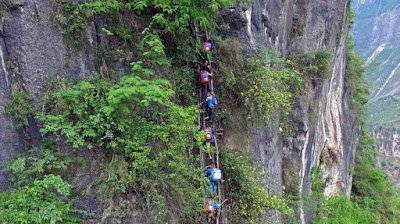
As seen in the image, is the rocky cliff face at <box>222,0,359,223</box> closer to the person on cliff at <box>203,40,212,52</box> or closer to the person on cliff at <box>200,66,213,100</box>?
the person on cliff at <box>203,40,212,52</box>

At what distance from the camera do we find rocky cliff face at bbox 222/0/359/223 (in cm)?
711

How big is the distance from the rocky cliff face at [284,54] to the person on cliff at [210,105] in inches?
44.5

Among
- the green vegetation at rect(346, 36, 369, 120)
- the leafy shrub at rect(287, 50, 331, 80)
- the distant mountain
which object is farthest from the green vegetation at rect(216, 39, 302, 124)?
the distant mountain

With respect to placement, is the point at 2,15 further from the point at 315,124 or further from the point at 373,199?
the point at 373,199

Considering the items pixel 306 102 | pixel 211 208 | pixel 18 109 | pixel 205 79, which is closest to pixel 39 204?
pixel 18 109

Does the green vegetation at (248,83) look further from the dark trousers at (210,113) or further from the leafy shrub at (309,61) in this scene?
the leafy shrub at (309,61)

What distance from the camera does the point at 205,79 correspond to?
236 inches

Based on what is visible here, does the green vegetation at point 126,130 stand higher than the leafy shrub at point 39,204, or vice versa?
the green vegetation at point 126,130

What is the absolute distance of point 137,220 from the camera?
435 cm

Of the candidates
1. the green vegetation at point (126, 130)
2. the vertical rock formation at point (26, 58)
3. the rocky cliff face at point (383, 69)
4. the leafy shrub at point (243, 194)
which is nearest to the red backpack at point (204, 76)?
the green vegetation at point (126, 130)

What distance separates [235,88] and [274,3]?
2.98 metres

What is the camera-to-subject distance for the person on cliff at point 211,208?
17.1 feet

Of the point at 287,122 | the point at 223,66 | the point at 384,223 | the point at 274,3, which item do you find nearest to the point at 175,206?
the point at 223,66

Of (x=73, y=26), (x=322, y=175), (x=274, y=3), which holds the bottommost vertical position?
(x=322, y=175)
